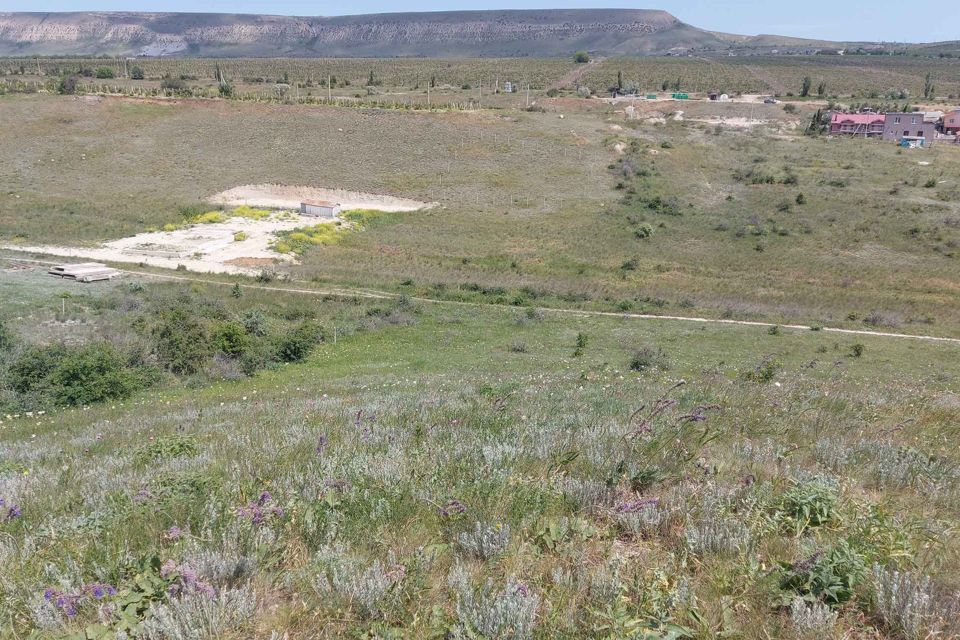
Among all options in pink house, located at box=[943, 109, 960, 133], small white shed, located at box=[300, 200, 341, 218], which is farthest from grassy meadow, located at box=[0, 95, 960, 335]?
pink house, located at box=[943, 109, 960, 133]

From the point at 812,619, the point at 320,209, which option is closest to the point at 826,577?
the point at 812,619

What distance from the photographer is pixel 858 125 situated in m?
83.5

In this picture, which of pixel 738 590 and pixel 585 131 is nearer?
pixel 738 590

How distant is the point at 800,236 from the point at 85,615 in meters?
51.0

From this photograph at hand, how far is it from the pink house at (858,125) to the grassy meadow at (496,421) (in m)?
29.1

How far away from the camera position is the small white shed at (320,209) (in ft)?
165

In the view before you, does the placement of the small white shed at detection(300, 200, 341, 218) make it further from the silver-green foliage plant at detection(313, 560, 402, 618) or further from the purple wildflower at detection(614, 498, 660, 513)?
the silver-green foliage plant at detection(313, 560, 402, 618)

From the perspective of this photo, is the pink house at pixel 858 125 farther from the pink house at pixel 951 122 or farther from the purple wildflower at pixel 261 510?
the purple wildflower at pixel 261 510

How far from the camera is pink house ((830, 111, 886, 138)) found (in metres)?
83.1

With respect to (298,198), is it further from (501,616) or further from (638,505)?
(501,616)

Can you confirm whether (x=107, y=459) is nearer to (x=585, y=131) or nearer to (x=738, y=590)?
(x=738, y=590)

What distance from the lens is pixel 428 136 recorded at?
7056 cm

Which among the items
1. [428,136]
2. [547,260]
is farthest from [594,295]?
[428,136]

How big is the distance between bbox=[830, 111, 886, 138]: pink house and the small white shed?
226 ft
